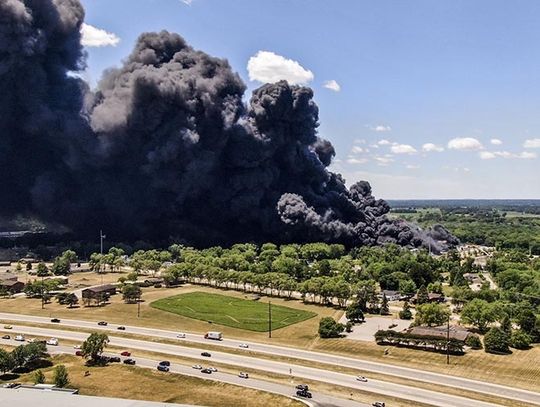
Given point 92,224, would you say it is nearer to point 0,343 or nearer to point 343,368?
point 0,343

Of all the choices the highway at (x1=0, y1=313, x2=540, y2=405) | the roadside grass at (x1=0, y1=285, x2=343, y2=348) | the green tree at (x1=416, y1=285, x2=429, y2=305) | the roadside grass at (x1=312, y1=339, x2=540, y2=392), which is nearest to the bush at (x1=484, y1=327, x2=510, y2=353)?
the roadside grass at (x1=312, y1=339, x2=540, y2=392)

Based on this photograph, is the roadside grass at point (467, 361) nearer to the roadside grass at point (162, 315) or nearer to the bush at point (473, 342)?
the bush at point (473, 342)

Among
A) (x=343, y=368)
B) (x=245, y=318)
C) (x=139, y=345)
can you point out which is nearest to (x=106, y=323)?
(x=139, y=345)

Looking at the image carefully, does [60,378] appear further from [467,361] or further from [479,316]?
[479,316]

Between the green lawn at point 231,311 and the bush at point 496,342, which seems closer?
the bush at point 496,342

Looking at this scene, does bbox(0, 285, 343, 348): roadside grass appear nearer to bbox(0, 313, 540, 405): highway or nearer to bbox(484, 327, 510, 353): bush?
bbox(0, 313, 540, 405): highway

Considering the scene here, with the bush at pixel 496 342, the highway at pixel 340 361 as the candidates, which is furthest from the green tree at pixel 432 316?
the highway at pixel 340 361
